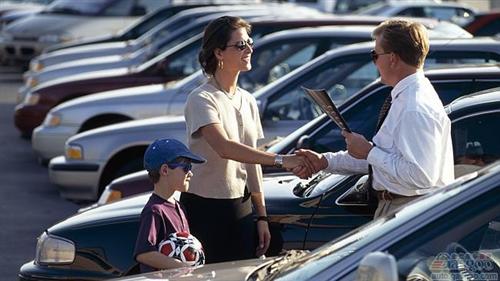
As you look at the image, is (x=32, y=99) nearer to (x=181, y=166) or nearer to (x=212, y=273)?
(x=181, y=166)

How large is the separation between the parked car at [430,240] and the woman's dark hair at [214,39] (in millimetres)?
2010

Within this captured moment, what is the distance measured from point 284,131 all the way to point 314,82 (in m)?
0.45

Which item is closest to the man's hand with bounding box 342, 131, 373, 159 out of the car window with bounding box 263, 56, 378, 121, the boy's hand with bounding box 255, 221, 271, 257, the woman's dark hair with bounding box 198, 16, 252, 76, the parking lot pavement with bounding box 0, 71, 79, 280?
the boy's hand with bounding box 255, 221, 271, 257

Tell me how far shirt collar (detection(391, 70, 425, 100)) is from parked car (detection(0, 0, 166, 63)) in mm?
19171

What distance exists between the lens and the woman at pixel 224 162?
232 inches

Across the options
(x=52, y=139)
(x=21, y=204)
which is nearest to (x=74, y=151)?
(x=21, y=204)

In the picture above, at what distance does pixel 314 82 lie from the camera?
31.9 feet

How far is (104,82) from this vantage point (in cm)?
1462

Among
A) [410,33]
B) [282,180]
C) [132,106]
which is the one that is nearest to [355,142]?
[410,33]

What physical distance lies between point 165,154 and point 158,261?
459 mm

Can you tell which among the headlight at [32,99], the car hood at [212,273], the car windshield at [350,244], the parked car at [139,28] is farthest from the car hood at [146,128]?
the parked car at [139,28]

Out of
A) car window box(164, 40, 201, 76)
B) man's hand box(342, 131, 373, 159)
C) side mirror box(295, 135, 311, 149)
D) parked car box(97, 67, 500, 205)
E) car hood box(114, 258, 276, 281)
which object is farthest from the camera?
car window box(164, 40, 201, 76)

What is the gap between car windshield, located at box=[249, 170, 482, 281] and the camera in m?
3.88

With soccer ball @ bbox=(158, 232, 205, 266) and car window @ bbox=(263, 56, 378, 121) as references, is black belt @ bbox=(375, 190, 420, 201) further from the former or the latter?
car window @ bbox=(263, 56, 378, 121)
